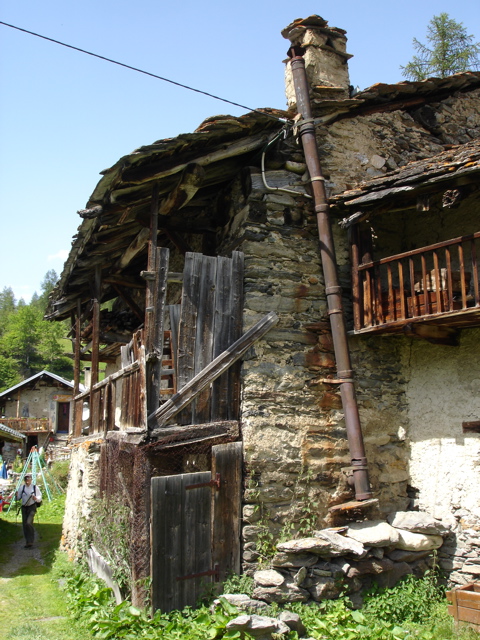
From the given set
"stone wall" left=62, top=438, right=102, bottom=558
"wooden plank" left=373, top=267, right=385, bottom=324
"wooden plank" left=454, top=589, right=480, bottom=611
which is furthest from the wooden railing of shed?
"wooden plank" left=454, top=589, right=480, bottom=611

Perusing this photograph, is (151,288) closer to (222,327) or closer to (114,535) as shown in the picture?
(222,327)

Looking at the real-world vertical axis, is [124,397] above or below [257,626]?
above

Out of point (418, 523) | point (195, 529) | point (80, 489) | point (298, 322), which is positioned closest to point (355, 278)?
point (298, 322)

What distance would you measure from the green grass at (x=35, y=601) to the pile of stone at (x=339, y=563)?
80.0 inches

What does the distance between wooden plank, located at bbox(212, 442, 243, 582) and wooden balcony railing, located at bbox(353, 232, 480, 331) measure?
224 cm

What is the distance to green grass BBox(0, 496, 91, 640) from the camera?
6098mm

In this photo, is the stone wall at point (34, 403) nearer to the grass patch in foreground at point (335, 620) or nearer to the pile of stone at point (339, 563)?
the grass patch in foreground at point (335, 620)

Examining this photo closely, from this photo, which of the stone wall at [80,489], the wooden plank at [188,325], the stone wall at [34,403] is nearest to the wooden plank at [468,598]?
the wooden plank at [188,325]

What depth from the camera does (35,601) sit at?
747cm

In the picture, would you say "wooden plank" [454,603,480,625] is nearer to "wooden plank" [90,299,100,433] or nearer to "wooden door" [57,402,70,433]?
"wooden plank" [90,299,100,433]

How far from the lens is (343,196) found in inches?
277

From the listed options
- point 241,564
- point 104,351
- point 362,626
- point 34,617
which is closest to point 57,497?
point 104,351

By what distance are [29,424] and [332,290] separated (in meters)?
30.3

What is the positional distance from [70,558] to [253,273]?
19.4 feet
